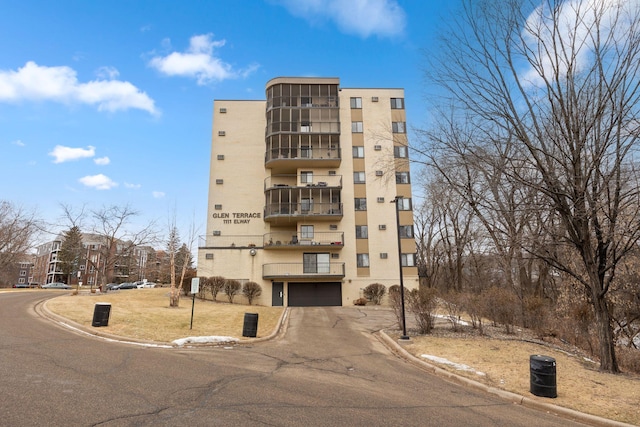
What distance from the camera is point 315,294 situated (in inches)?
1185

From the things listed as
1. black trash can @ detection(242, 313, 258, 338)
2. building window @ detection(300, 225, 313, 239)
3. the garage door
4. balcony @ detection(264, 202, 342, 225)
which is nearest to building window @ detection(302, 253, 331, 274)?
the garage door

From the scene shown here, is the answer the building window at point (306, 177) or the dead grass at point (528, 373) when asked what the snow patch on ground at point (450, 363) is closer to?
the dead grass at point (528, 373)

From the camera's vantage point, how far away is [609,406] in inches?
256

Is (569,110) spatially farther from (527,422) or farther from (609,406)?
(527,422)

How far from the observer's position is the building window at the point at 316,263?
2992 cm

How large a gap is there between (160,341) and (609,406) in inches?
446

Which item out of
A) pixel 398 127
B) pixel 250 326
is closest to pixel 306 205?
pixel 398 127

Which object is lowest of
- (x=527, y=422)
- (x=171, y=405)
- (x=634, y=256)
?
(x=527, y=422)

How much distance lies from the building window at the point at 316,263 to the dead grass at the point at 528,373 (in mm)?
17081

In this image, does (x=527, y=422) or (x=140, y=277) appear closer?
(x=527, y=422)

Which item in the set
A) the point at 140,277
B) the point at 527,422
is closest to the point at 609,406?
the point at 527,422

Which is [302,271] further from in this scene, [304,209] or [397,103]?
[397,103]

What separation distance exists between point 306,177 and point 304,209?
137 inches

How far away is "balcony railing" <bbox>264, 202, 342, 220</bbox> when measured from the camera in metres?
30.4
